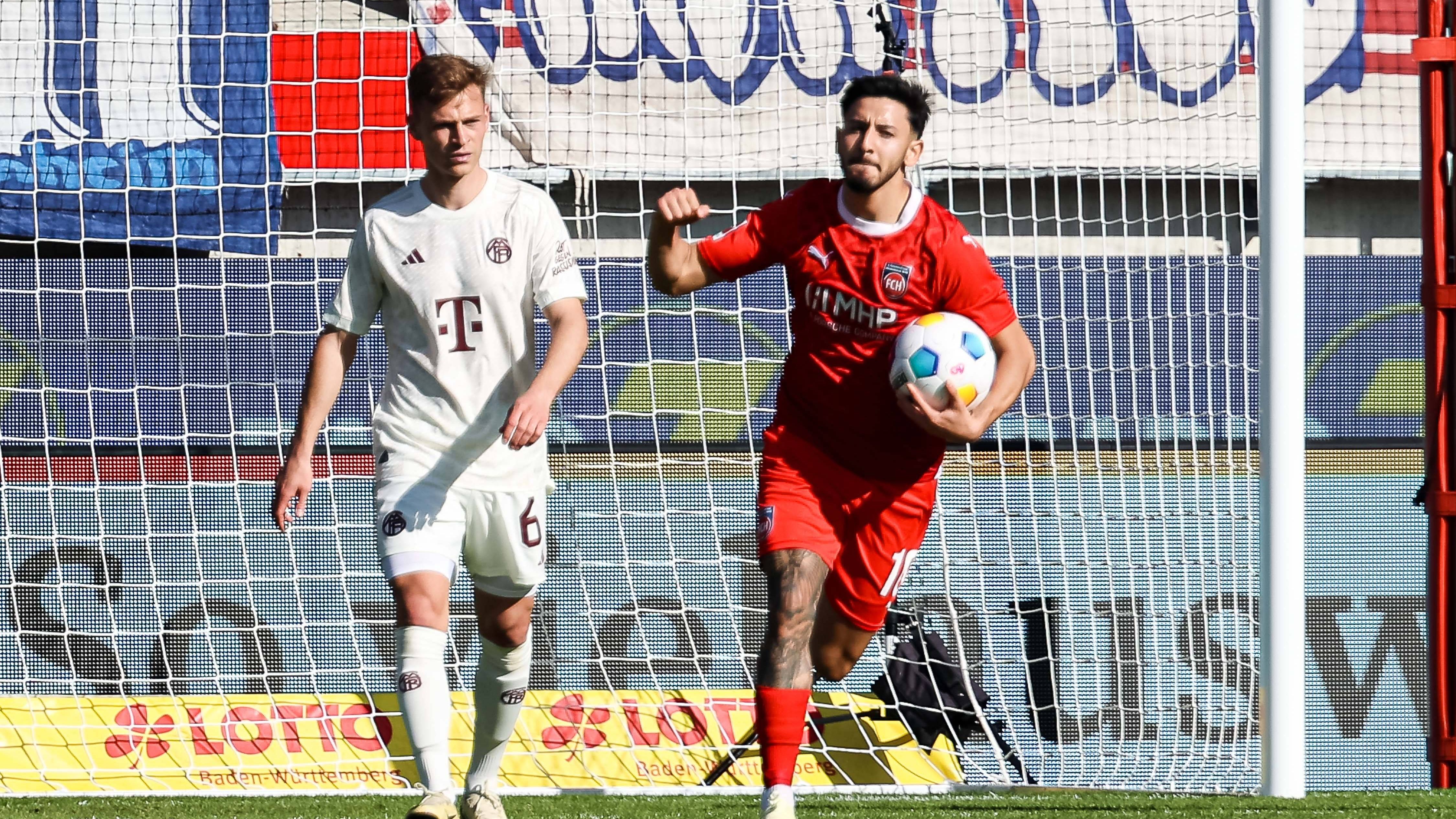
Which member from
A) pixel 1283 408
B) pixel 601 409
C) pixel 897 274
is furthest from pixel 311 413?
pixel 601 409

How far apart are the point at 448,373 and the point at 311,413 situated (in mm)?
316

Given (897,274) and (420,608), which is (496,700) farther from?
(897,274)

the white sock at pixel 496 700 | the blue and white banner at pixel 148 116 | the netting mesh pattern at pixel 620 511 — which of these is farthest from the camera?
the blue and white banner at pixel 148 116

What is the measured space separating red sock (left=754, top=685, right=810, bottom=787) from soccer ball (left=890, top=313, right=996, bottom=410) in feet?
2.36

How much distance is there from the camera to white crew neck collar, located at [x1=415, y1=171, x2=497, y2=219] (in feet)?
11.3

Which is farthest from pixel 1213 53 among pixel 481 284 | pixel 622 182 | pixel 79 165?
pixel 79 165

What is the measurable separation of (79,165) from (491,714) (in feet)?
14.1

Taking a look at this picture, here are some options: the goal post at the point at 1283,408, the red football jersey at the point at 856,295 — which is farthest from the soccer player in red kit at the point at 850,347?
the goal post at the point at 1283,408

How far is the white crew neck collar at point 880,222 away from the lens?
11.9 ft

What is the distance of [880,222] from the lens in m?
3.64

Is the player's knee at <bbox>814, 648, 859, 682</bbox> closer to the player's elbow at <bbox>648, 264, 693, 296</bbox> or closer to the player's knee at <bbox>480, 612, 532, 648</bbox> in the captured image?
the player's knee at <bbox>480, 612, 532, 648</bbox>

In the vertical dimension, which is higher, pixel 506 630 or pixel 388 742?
pixel 506 630

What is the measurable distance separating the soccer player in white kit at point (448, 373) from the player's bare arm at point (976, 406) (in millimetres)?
749

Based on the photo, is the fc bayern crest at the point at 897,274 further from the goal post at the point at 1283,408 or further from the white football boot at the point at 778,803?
the goal post at the point at 1283,408
